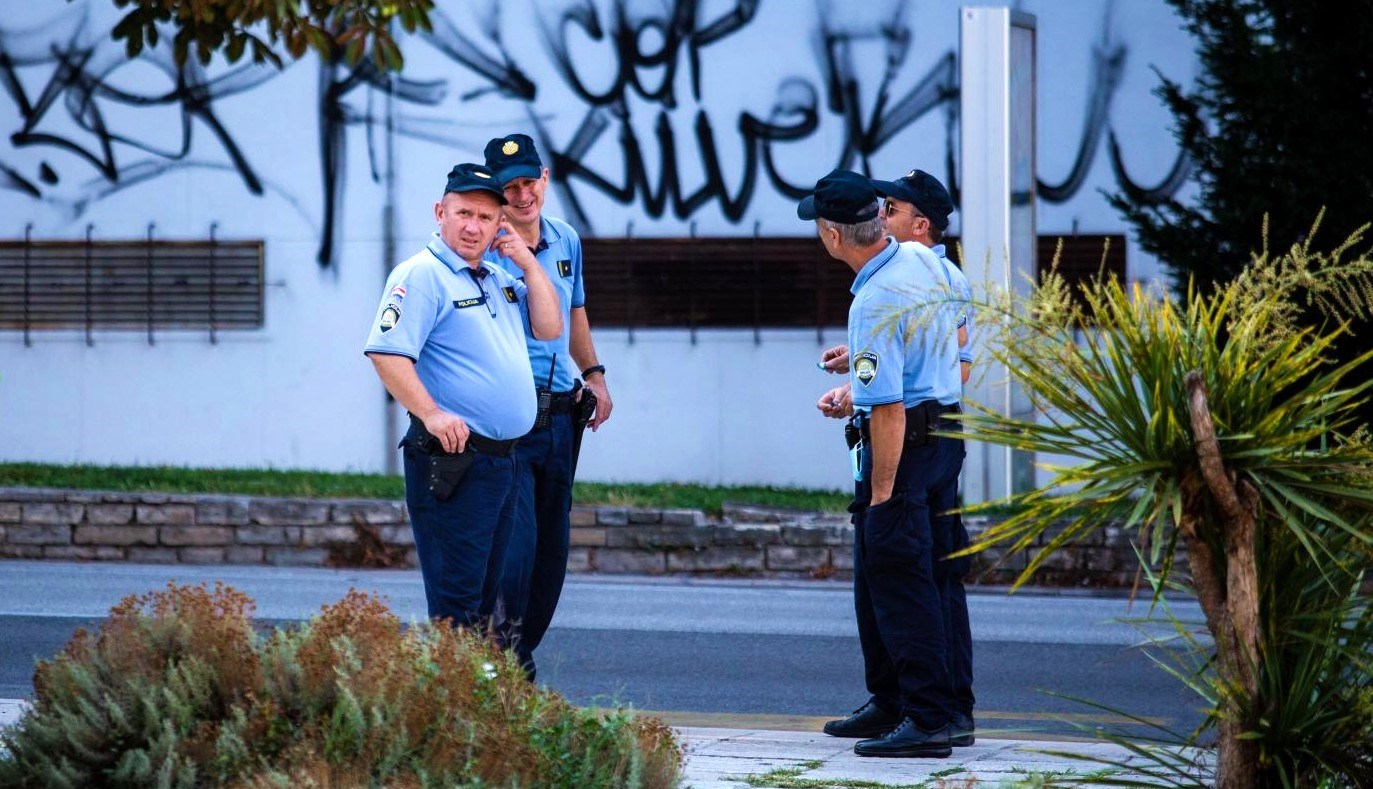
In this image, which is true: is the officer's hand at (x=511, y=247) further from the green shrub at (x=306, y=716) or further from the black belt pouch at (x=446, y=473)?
the green shrub at (x=306, y=716)

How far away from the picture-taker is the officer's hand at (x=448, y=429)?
210 inches

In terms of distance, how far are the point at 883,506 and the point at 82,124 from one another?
11.3 m

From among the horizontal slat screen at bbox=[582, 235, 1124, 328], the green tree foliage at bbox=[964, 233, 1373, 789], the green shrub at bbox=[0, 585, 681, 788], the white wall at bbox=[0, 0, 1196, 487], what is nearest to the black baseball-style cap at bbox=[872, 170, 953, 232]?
the green shrub at bbox=[0, 585, 681, 788]

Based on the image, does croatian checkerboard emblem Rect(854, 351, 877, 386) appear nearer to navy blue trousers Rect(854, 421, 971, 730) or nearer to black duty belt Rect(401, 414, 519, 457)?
navy blue trousers Rect(854, 421, 971, 730)

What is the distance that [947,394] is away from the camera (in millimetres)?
5863

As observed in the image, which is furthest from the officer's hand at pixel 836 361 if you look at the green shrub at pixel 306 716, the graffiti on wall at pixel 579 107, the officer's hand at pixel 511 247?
the graffiti on wall at pixel 579 107

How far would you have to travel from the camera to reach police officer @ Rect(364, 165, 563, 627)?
5.43 m

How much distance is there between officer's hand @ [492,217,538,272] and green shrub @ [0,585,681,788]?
171 centimetres

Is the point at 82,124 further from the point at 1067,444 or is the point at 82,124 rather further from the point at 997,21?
the point at 1067,444

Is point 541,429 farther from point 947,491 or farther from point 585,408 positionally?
point 947,491

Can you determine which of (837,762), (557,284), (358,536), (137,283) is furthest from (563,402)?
(137,283)

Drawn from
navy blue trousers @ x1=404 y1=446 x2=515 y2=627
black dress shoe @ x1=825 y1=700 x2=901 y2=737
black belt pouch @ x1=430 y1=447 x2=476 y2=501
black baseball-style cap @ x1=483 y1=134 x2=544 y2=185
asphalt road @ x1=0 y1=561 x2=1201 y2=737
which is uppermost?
black baseball-style cap @ x1=483 y1=134 x2=544 y2=185

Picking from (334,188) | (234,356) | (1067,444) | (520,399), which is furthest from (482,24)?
(1067,444)

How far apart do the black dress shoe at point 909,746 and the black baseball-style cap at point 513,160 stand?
2.17 metres
